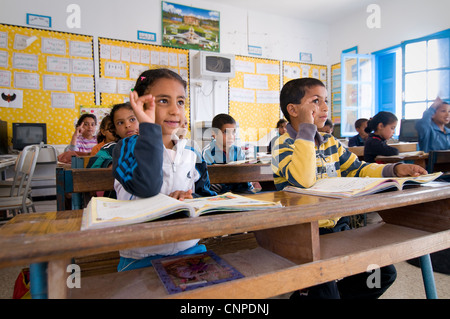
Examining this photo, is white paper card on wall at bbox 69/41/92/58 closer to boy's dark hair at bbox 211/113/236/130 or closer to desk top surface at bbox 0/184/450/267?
boy's dark hair at bbox 211/113/236/130

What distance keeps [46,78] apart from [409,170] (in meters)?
4.66

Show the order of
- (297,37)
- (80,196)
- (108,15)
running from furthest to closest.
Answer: (297,37), (108,15), (80,196)

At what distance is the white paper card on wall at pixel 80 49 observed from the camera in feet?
14.6

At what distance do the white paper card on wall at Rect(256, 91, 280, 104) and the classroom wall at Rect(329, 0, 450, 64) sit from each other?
1.59 meters

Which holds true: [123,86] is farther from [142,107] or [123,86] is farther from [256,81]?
[142,107]

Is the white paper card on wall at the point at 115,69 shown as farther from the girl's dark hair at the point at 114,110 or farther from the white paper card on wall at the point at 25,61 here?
the girl's dark hair at the point at 114,110

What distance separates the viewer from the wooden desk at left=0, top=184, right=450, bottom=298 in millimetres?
433

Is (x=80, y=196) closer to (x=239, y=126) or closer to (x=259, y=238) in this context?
(x=259, y=238)

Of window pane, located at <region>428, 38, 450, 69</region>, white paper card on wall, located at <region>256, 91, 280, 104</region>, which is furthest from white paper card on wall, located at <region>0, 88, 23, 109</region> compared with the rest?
window pane, located at <region>428, 38, 450, 69</region>

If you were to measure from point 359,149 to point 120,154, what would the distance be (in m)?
2.95

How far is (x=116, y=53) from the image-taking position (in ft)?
15.5

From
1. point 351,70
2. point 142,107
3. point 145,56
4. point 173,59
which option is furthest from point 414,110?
point 142,107

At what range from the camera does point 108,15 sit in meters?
4.68

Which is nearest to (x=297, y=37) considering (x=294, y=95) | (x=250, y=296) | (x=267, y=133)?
(x=267, y=133)
